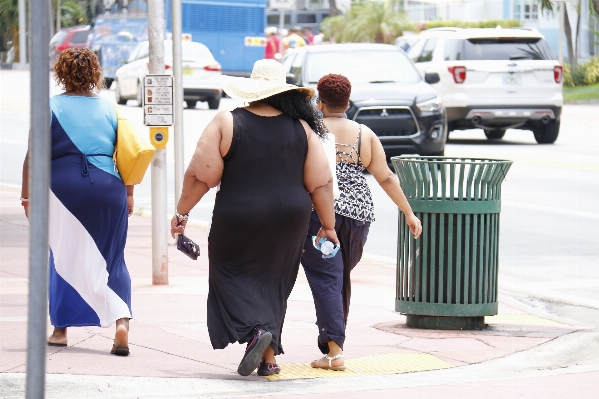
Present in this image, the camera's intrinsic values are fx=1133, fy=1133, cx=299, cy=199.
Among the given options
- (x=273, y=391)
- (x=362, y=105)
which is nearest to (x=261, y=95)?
(x=273, y=391)

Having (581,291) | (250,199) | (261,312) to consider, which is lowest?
(581,291)

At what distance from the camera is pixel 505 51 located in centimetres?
2034

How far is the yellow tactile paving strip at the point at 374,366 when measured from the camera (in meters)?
6.02

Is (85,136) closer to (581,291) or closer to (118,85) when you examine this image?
(581,291)

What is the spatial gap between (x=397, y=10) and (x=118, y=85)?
22.2m

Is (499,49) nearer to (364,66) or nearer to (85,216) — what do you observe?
(364,66)

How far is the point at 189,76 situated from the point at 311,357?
818 inches

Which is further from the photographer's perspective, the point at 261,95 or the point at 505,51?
the point at 505,51

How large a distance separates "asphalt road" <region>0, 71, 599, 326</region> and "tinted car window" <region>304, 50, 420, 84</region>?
163 cm

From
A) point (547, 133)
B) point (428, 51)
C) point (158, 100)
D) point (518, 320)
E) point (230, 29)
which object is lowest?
point (518, 320)

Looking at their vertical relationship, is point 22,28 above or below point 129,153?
above

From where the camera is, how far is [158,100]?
27.7 feet

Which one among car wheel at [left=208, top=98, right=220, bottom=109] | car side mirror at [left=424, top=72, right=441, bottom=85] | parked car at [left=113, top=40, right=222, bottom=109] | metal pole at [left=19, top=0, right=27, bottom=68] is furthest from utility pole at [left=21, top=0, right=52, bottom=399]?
car wheel at [left=208, top=98, right=220, bottom=109]

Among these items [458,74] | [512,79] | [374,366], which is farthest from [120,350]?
[512,79]
